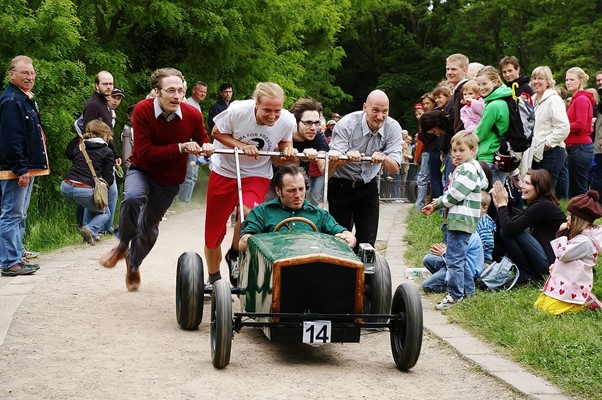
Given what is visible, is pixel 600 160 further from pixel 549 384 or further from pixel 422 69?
pixel 422 69

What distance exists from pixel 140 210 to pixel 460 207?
291 cm

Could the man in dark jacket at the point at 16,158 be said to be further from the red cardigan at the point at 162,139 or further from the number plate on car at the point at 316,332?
the number plate on car at the point at 316,332

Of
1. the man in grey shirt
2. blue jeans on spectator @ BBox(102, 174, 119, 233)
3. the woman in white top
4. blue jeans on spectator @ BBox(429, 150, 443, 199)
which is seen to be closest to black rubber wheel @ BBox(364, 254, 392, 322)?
the man in grey shirt

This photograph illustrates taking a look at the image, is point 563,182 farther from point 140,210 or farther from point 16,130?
point 16,130

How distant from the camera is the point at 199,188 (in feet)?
73.6

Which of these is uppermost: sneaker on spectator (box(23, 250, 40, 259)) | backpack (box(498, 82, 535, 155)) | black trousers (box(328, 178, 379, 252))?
backpack (box(498, 82, 535, 155))

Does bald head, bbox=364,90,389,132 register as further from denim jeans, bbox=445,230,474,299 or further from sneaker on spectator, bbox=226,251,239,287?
sneaker on spectator, bbox=226,251,239,287

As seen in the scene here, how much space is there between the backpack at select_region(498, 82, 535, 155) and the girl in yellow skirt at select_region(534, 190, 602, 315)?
215cm

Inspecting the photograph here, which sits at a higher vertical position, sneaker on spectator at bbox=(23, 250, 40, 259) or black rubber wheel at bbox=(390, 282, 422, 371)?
black rubber wheel at bbox=(390, 282, 422, 371)

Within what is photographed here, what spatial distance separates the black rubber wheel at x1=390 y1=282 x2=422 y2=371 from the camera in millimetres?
6801

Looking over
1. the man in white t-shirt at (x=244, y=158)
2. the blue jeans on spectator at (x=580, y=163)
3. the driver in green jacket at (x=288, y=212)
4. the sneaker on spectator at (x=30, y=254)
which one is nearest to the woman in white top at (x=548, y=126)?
the blue jeans on spectator at (x=580, y=163)

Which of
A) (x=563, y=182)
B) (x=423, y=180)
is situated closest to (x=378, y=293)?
(x=563, y=182)

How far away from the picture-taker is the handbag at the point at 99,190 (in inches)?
520

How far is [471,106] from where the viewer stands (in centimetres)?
1196
